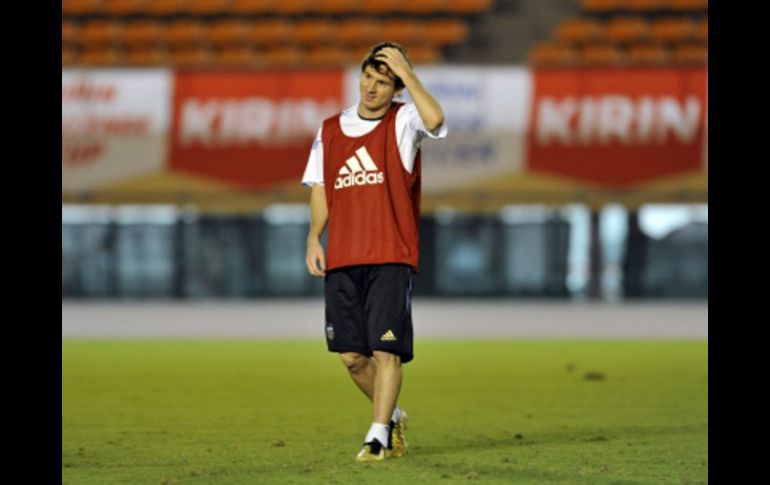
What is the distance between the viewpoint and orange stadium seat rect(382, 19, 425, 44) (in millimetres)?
34031

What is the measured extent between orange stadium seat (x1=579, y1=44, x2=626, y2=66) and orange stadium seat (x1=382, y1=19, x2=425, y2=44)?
358 cm

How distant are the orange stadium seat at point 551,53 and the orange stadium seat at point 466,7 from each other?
1582mm

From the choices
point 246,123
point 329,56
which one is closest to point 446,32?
point 329,56

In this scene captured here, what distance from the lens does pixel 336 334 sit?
9.37 metres

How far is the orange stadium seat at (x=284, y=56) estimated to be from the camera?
1255 inches

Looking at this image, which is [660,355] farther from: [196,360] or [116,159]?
[116,159]

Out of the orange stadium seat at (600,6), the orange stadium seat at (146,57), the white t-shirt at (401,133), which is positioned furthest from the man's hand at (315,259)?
the orange stadium seat at (600,6)

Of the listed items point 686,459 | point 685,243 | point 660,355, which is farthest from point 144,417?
point 685,243

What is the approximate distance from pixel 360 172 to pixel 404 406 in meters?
4.22

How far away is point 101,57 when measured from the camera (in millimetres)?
33750

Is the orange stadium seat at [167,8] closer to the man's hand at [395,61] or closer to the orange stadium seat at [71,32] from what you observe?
the orange stadium seat at [71,32]

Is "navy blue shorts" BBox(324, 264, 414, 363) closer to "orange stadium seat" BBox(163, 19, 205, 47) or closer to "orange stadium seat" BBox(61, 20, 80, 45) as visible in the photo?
"orange stadium seat" BBox(163, 19, 205, 47)

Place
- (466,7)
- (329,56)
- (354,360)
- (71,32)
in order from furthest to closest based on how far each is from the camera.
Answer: (466,7) < (71,32) < (329,56) < (354,360)

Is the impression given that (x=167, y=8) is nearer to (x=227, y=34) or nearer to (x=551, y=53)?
(x=227, y=34)
